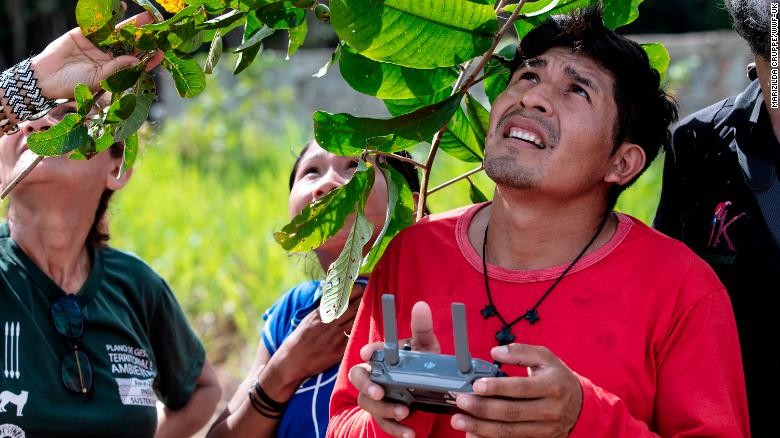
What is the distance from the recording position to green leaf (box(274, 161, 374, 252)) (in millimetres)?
2240

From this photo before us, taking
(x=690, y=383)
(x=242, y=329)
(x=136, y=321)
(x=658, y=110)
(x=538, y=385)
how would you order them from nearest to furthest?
(x=538, y=385) < (x=690, y=383) < (x=658, y=110) < (x=136, y=321) < (x=242, y=329)

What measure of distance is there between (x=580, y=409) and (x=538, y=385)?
0.13 m

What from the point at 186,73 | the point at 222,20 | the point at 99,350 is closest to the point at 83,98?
the point at 186,73

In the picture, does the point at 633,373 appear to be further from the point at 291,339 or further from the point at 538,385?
the point at 291,339

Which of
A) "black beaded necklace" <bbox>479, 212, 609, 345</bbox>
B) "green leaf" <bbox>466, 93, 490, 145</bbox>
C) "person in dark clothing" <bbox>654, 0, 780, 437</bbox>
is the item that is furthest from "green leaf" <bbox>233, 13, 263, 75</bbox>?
"person in dark clothing" <bbox>654, 0, 780, 437</bbox>

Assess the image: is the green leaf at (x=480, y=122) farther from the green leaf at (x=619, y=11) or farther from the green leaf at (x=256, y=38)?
the green leaf at (x=256, y=38)

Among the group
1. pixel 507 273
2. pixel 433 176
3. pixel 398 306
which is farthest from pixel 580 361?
pixel 433 176

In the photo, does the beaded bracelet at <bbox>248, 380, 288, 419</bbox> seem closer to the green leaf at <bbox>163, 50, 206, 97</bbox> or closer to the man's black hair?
the green leaf at <bbox>163, 50, 206, 97</bbox>

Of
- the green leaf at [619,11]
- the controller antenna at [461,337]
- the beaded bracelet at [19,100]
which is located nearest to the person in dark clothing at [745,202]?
the green leaf at [619,11]

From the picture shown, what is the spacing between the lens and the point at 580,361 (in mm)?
1997

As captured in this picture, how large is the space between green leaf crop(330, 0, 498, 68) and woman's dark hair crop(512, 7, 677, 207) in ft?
0.41

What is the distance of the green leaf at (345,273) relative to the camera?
85.0 inches

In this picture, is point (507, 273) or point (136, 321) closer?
point (507, 273)

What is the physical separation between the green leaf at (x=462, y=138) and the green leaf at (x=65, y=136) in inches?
33.0
